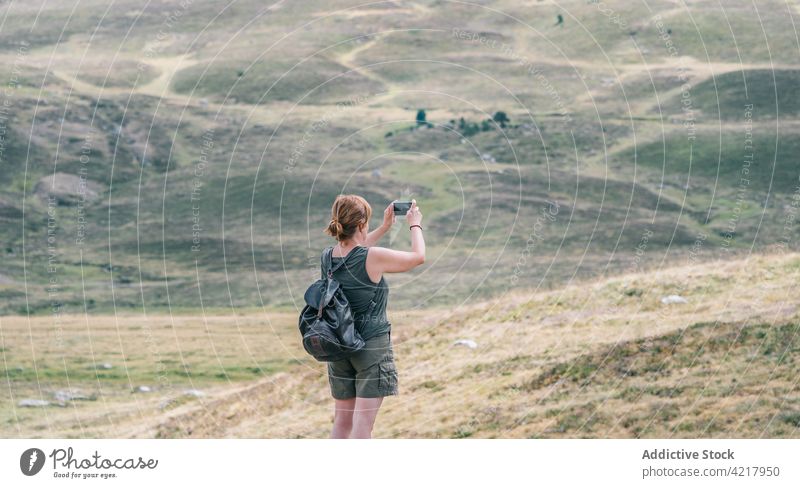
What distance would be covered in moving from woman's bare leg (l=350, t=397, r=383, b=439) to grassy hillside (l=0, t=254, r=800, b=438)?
8108mm

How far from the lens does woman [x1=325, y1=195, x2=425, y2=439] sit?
13984mm

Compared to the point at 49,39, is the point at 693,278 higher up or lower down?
higher up

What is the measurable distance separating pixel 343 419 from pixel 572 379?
10.2 metres

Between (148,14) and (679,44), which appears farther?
(148,14)

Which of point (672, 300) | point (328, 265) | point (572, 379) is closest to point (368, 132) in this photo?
point (672, 300)

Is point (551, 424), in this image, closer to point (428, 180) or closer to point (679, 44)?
point (428, 180)

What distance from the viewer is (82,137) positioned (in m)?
91.7

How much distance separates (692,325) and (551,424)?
5.50 meters

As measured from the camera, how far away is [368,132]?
3511 inches

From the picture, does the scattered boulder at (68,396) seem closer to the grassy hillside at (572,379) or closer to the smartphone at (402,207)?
the grassy hillside at (572,379)

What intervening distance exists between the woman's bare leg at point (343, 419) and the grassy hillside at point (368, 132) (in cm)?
5240

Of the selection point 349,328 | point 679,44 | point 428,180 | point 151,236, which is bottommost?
point 151,236

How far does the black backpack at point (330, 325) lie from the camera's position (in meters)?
→ 13.9

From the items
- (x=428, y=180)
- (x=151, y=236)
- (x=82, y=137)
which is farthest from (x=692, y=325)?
(x=82, y=137)
